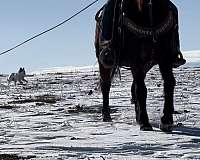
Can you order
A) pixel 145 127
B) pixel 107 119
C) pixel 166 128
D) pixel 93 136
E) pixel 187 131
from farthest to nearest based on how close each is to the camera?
pixel 107 119, pixel 145 127, pixel 166 128, pixel 187 131, pixel 93 136

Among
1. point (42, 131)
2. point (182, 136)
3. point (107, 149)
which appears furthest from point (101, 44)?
point (107, 149)

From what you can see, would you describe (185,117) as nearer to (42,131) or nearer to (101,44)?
(101,44)

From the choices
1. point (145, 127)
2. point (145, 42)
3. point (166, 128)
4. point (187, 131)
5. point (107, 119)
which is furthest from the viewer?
point (107, 119)

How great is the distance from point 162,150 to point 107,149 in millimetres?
713

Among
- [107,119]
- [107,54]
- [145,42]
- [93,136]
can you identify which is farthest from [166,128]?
[107,119]

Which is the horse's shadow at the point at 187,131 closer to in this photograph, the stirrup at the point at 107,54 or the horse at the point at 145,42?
the horse at the point at 145,42

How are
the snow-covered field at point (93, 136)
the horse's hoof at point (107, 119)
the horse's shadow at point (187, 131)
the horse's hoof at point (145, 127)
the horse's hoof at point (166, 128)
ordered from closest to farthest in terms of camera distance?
the snow-covered field at point (93, 136) → the horse's shadow at point (187, 131) → the horse's hoof at point (166, 128) → the horse's hoof at point (145, 127) → the horse's hoof at point (107, 119)

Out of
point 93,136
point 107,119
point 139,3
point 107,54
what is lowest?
point 93,136

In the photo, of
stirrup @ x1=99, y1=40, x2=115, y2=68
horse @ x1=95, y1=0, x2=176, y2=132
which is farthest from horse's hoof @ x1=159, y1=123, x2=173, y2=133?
stirrup @ x1=99, y1=40, x2=115, y2=68

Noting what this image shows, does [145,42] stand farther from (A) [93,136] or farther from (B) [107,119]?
(B) [107,119]

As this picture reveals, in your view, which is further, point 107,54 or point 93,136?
point 107,54

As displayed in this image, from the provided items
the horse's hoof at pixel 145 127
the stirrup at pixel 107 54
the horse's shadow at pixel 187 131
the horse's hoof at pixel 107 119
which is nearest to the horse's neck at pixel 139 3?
the stirrup at pixel 107 54

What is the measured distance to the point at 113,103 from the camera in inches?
602

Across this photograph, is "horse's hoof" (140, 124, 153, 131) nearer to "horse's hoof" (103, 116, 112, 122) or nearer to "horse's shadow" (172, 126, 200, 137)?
"horse's shadow" (172, 126, 200, 137)
